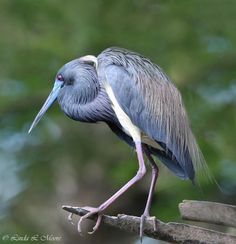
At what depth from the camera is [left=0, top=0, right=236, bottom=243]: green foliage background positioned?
6.09m

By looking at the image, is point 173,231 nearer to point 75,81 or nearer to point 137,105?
point 137,105

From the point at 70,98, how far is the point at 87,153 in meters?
2.46

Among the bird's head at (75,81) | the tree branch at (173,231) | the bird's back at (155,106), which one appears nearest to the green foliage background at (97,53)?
the bird's head at (75,81)

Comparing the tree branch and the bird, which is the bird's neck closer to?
the bird

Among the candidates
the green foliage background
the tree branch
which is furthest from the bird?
the green foliage background

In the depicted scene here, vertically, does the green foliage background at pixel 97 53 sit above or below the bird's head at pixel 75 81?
below

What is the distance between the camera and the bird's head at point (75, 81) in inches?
164

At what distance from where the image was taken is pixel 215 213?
3490 mm

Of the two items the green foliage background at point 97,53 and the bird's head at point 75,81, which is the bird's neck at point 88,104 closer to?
the bird's head at point 75,81

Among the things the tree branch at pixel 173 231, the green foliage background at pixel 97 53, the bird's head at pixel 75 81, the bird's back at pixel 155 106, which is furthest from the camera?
the green foliage background at pixel 97 53

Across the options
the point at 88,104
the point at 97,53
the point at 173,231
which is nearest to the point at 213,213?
the point at 173,231

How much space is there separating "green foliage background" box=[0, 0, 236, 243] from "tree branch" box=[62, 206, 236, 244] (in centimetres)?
243

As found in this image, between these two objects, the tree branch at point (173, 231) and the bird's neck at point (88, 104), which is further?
the bird's neck at point (88, 104)

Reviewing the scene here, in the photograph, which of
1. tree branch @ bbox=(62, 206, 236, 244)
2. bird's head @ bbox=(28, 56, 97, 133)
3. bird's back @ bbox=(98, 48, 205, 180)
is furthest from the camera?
bird's head @ bbox=(28, 56, 97, 133)
